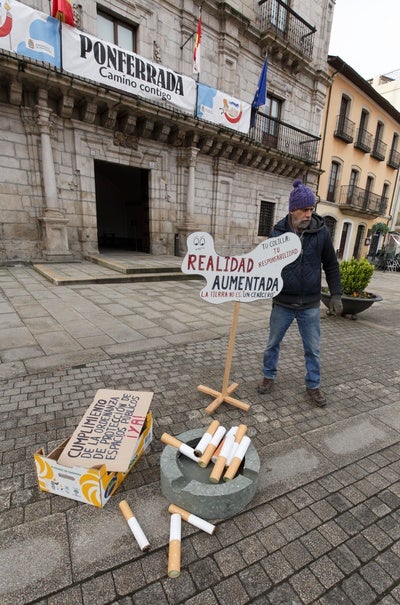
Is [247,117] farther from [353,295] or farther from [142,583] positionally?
[142,583]

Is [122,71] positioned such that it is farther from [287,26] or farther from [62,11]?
[287,26]

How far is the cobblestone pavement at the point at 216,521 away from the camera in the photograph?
1.36 metres

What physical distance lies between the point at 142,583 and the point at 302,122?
62.9 feet

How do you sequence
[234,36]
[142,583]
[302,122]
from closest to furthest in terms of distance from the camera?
1. [142,583]
2. [234,36]
3. [302,122]

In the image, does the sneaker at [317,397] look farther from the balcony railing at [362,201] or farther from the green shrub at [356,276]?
the balcony railing at [362,201]

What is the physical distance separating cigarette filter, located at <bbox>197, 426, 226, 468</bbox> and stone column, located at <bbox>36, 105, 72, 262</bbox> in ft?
28.9

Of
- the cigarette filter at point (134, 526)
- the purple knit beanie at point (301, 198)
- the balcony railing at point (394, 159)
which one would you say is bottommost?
the cigarette filter at point (134, 526)

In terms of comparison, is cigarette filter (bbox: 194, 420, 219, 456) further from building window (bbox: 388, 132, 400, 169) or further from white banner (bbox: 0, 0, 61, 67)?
building window (bbox: 388, 132, 400, 169)

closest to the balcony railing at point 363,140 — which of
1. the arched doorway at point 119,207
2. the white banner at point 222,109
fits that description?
the white banner at point 222,109

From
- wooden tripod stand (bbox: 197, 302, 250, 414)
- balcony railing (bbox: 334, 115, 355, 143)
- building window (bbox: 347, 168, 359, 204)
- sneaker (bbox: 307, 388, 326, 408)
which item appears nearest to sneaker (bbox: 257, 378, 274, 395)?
wooden tripod stand (bbox: 197, 302, 250, 414)

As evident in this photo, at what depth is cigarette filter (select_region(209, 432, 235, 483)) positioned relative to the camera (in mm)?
1742

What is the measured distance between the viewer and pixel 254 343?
4.53 metres

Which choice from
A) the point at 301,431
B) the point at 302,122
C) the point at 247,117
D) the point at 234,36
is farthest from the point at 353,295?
the point at 302,122

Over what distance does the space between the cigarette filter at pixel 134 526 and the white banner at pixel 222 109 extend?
12.0 metres
